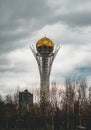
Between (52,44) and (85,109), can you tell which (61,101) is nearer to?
(85,109)

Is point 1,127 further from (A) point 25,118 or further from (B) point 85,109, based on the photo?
(B) point 85,109

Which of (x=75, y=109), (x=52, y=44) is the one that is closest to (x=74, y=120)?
(x=75, y=109)

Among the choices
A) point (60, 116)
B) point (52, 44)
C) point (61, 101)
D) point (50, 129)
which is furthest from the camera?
point (52, 44)

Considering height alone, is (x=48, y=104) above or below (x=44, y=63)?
below

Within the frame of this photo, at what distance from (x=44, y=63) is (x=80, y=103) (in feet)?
169

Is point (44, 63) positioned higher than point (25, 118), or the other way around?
point (44, 63)

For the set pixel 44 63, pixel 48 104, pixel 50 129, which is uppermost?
pixel 44 63

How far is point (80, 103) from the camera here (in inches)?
2208

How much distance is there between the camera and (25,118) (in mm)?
53188

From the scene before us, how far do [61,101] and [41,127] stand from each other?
8.47 meters

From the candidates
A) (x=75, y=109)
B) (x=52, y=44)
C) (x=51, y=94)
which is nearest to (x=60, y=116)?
(x=75, y=109)

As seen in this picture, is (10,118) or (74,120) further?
(10,118)

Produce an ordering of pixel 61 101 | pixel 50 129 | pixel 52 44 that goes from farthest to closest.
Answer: pixel 52 44
pixel 61 101
pixel 50 129

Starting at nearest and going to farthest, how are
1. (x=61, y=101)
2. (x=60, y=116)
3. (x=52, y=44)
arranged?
1. (x=60, y=116)
2. (x=61, y=101)
3. (x=52, y=44)
